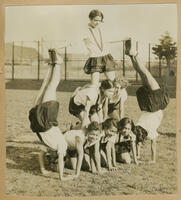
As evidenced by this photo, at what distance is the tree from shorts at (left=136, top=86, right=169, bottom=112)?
90mm

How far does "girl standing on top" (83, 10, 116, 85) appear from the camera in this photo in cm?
109

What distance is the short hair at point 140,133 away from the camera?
3.72ft

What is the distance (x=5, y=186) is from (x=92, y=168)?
0.28 metres

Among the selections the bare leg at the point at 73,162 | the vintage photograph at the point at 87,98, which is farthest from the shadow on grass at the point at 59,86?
the bare leg at the point at 73,162

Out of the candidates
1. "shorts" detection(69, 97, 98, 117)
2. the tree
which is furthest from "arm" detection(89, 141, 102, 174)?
the tree

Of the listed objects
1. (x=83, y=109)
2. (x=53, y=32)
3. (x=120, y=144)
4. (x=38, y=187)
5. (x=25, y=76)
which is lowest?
(x=38, y=187)

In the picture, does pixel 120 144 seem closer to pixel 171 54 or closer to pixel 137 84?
pixel 137 84

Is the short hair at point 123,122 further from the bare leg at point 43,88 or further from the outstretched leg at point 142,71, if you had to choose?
the bare leg at point 43,88

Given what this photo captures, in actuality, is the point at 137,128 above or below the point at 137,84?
below

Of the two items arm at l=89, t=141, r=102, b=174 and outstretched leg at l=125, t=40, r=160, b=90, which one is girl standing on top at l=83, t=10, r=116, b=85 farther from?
arm at l=89, t=141, r=102, b=174

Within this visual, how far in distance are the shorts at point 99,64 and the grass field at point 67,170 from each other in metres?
0.07

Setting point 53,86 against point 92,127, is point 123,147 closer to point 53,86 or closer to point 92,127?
point 92,127

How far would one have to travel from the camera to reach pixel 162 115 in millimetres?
1133

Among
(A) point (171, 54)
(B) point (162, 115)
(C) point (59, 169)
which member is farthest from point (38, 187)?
(A) point (171, 54)
